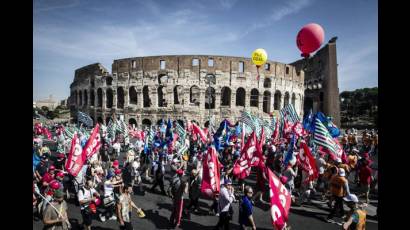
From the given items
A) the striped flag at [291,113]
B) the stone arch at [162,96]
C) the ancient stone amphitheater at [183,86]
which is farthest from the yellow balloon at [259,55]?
the stone arch at [162,96]

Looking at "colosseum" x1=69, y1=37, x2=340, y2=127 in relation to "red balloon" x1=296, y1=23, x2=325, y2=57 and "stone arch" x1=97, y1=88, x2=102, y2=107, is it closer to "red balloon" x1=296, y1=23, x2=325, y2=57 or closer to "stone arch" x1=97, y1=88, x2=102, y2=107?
"stone arch" x1=97, y1=88, x2=102, y2=107

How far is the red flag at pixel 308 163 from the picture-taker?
7.24 metres

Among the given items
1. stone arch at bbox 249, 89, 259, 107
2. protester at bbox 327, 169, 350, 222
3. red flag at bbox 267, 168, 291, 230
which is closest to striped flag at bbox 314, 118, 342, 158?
protester at bbox 327, 169, 350, 222

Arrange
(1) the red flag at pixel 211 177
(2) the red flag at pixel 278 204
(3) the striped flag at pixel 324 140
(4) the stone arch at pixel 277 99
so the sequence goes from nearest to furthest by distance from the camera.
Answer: (2) the red flag at pixel 278 204 → (1) the red flag at pixel 211 177 → (3) the striped flag at pixel 324 140 → (4) the stone arch at pixel 277 99

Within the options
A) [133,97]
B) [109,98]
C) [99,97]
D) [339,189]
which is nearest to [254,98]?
[133,97]

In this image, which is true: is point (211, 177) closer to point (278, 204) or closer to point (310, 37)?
point (278, 204)

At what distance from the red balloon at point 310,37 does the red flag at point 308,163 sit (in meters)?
3.72

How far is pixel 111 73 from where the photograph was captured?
32812 mm

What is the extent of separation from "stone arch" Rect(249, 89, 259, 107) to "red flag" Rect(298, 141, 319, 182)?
25.2 m

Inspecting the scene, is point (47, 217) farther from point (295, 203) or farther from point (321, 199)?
point (321, 199)

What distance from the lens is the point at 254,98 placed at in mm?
34281

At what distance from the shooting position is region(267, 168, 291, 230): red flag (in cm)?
462

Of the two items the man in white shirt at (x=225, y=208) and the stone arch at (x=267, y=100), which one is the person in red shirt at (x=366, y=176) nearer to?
the man in white shirt at (x=225, y=208)

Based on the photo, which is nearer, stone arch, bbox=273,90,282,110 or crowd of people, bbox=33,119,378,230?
crowd of people, bbox=33,119,378,230
